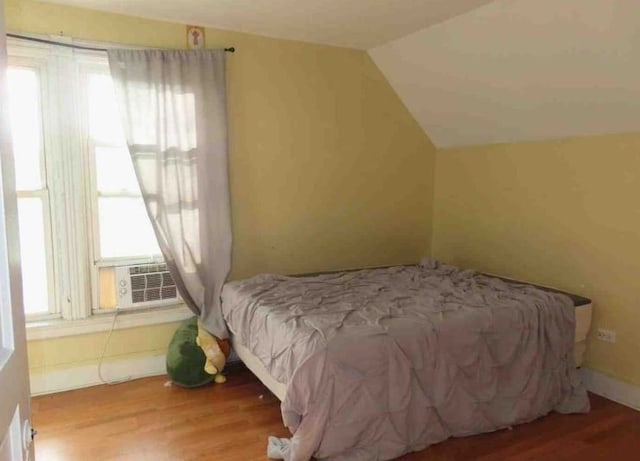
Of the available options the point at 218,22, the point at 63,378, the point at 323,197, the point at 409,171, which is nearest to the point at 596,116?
the point at 409,171

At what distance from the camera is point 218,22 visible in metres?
3.17

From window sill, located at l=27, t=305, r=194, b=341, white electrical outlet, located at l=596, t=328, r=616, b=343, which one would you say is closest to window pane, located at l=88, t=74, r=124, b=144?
window sill, located at l=27, t=305, r=194, b=341

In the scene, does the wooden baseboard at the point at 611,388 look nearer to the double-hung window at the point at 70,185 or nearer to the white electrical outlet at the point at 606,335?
the white electrical outlet at the point at 606,335

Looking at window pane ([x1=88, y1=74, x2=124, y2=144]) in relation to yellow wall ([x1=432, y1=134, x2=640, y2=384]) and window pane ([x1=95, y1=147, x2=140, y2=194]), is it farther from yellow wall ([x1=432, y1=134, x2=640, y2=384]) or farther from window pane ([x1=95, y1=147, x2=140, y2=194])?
yellow wall ([x1=432, y1=134, x2=640, y2=384])

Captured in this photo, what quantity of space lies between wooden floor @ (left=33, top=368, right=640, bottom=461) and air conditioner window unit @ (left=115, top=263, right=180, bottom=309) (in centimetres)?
57

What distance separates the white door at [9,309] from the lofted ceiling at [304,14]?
2.16 metres

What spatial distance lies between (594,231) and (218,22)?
9.28 ft

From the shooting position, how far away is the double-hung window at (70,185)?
112 inches

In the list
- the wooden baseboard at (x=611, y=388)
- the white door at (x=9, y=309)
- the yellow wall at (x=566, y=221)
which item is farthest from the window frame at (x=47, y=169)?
the wooden baseboard at (x=611, y=388)

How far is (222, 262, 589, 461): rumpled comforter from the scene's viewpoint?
2.18 meters

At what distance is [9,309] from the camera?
896 mm

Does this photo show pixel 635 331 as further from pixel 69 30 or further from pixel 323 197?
pixel 69 30

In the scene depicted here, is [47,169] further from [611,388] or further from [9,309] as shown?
[611,388]

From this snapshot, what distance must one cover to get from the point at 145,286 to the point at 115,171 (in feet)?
2.59
